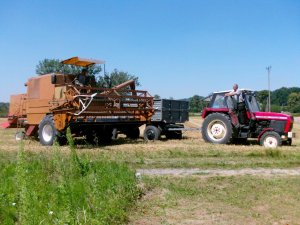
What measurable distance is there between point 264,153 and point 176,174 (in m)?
3.78

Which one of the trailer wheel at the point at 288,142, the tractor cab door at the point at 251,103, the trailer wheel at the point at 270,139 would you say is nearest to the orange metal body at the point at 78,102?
the tractor cab door at the point at 251,103

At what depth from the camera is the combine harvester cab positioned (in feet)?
42.0

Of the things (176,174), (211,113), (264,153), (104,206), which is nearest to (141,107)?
(211,113)

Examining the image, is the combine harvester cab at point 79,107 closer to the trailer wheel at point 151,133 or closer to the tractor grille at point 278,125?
the trailer wheel at point 151,133

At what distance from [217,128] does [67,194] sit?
32.2 ft

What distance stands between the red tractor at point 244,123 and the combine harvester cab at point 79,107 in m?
2.28

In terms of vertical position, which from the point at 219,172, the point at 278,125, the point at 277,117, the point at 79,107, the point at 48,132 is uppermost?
the point at 79,107

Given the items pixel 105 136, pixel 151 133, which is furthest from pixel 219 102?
pixel 105 136

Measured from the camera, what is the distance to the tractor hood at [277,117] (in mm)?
13250

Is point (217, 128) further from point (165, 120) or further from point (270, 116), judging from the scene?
point (165, 120)

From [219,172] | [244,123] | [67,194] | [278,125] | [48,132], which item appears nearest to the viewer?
[67,194]

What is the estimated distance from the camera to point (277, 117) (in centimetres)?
1341

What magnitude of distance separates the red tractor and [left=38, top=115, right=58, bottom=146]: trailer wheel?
500 cm

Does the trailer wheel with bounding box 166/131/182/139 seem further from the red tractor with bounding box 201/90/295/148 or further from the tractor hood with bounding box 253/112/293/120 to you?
the tractor hood with bounding box 253/112/293/120
